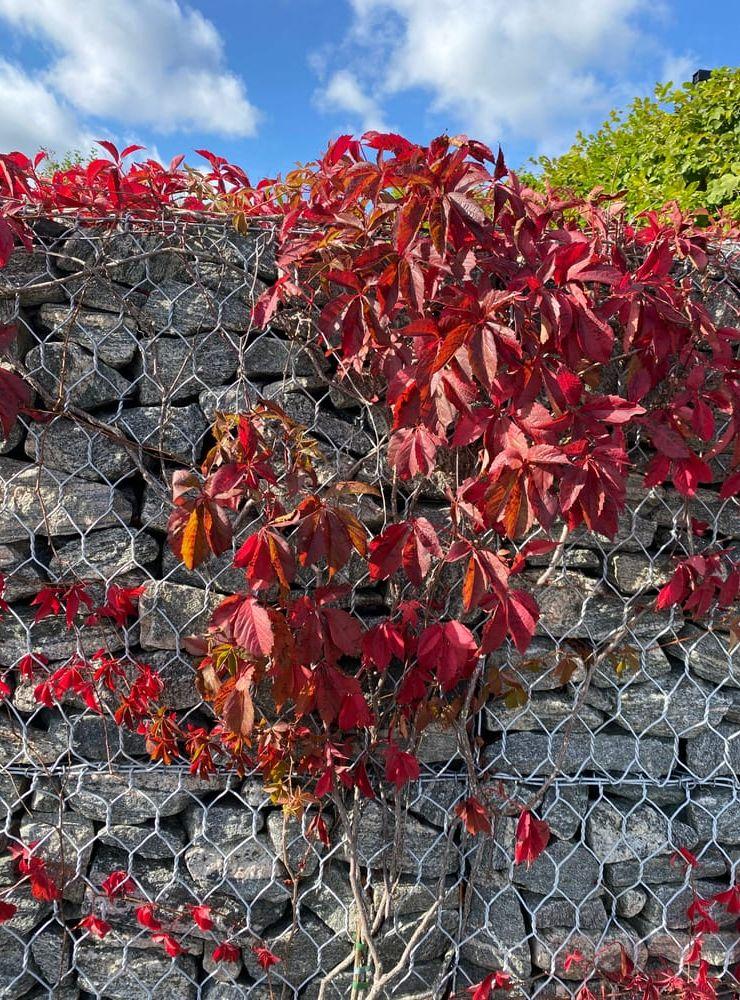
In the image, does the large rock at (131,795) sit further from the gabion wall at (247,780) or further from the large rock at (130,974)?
the large rock at (130,974)

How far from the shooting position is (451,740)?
4.82ft

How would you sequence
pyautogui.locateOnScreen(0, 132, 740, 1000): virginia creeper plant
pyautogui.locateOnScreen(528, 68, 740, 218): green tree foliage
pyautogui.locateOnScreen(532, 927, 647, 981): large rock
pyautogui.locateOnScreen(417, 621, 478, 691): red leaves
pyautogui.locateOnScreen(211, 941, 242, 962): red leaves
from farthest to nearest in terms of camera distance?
pyautogui.locateOnScreen(528, 68, 740, 218): green tree foliage → pyautogui.locateOnScreen(532, 927, 647, 981): large rock → pyautogui.locateOnScreen(211, 941, 242, 962): red leaves → pyautogui.locateOnScreen(417, 621, 478, 691): red leaves → pyautogui.locateOnScreen(0, 132, 740, 1000): virginia creeper plant

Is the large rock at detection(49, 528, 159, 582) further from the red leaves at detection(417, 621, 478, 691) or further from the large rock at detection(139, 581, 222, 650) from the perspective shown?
the red leaves at detection(417, 621, 478, 691)

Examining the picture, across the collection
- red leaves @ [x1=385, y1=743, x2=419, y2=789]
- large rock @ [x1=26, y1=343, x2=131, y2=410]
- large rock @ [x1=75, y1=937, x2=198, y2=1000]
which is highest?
large rock @ [x1=26, y1=343, x2=131, y2=410]

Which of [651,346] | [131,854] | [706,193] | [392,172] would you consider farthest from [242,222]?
[706,193]

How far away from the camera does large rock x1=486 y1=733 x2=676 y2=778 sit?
4.86 feet

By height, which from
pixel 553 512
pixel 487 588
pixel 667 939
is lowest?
pixel 667 939

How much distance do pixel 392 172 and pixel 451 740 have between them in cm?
107

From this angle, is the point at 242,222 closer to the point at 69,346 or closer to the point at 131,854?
the point at 69,346

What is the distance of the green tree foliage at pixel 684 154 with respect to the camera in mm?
2234

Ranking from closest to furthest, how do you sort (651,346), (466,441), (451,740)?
(466,441) → (651,346) → (451,740)

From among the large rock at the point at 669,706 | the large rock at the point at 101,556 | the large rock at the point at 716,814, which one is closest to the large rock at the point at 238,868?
the large rock at the point at 101,556

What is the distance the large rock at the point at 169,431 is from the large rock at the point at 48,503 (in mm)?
120

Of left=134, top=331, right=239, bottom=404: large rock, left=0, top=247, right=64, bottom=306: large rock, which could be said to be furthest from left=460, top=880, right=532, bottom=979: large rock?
left=0, top=247, right=64, bottom=306: large rock
